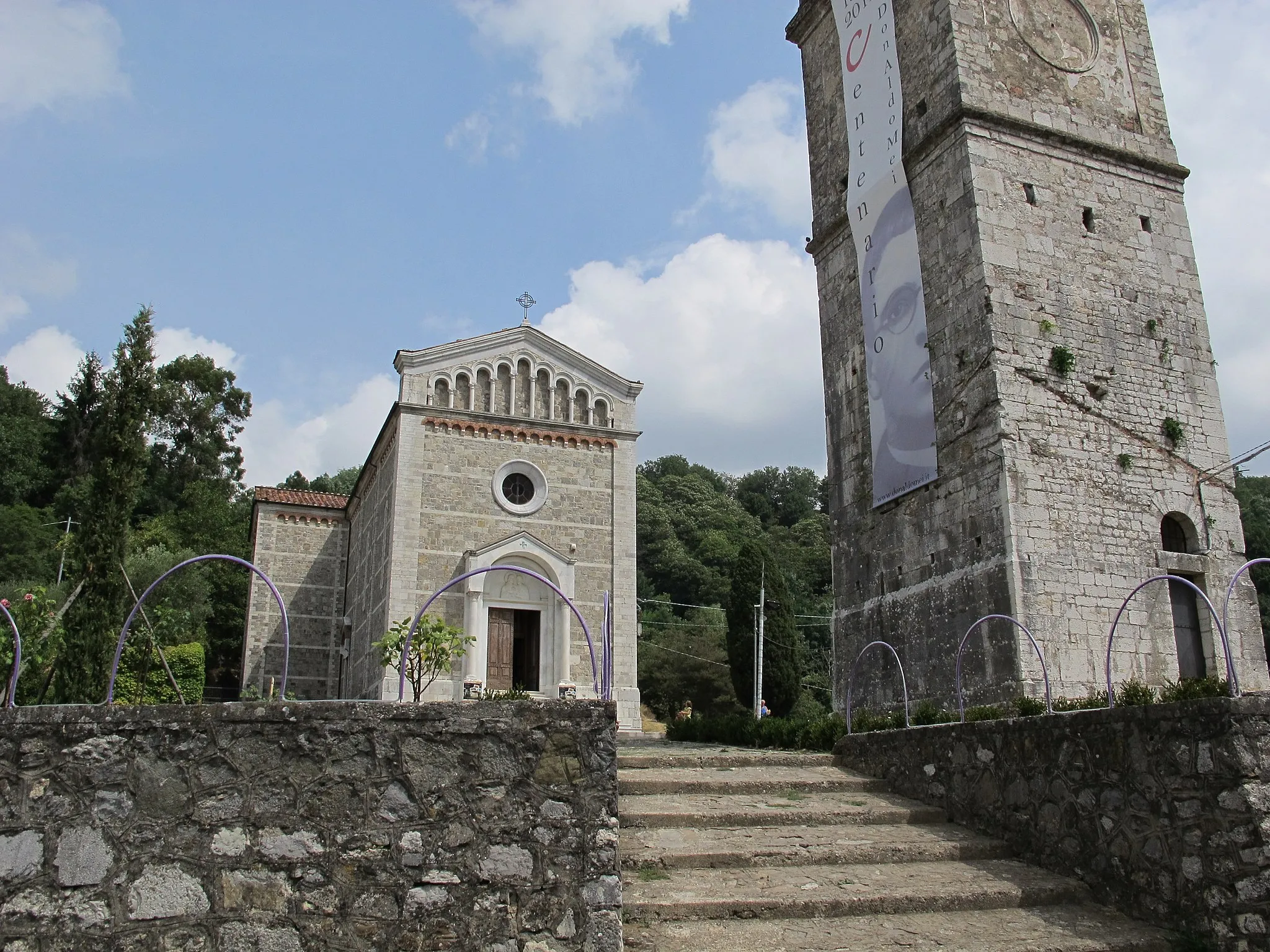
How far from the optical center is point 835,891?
586 centimetres

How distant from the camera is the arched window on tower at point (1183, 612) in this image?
1297cm

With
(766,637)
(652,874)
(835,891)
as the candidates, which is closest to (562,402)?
(766,637)

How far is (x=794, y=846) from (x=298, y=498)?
96.9 feet

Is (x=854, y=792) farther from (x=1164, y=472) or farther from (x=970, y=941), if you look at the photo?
(x=1164, y=472)

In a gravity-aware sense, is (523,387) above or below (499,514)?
above

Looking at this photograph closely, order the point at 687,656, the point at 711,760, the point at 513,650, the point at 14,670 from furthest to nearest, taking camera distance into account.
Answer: the point at 687,656, the point at 513,650, the point at 711,760, the point at 14,670

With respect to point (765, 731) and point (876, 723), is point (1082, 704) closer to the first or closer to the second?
point (876, 723)

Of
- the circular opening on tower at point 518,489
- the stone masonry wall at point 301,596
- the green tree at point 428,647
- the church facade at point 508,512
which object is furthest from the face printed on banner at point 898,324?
the stone masonry wall at point 301,596

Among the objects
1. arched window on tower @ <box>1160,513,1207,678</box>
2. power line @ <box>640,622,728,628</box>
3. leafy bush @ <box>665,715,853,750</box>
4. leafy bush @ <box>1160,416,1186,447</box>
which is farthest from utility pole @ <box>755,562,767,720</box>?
leafy bush @ <box>1160,416,1186,447</box>

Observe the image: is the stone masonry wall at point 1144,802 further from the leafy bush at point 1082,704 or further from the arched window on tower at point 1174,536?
the arched window on tower at point 1174,536

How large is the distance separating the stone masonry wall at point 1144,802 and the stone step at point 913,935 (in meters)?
0.33

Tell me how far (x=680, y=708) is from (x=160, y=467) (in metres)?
31.9

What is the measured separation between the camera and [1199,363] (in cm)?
1448

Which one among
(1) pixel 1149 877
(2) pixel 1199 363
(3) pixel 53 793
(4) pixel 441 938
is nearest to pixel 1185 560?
(2) pixel 1199 363
